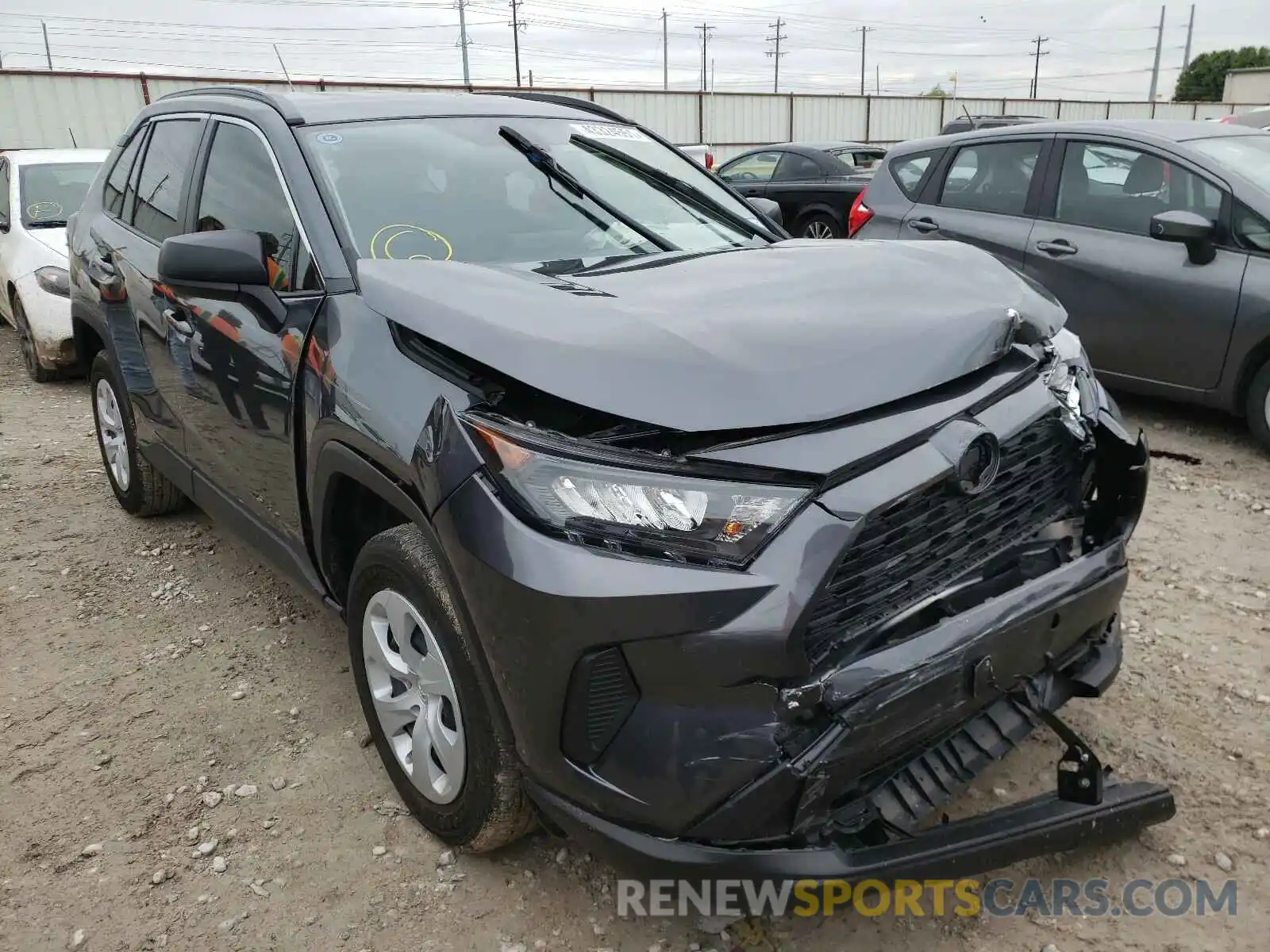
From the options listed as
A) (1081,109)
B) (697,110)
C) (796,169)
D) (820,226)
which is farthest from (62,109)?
(1081,109)

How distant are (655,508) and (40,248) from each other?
6981 millimetres

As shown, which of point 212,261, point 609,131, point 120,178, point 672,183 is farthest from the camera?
point 120,178

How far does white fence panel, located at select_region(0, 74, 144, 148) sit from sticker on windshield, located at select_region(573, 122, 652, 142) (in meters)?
15.5

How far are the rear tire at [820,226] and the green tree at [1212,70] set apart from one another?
207 feet

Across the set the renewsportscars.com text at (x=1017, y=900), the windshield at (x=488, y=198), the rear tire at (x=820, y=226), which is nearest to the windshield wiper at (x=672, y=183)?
the windshield at (x=488, y=198)

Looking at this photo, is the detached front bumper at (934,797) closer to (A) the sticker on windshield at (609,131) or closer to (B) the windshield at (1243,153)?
(A) the sticker on windshield at (609,131)

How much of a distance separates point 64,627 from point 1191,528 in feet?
14.7

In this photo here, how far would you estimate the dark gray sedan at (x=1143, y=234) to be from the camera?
473 centimetres

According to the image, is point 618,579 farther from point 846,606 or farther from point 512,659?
point 846,606

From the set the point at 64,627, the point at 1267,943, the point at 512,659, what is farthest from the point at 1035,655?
the point at 64,627

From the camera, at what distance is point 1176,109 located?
33125mm

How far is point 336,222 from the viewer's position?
8.44 feet

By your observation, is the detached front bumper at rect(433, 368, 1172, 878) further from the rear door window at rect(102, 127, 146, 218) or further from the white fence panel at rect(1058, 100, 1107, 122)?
the white fence panel at rect(1058, 100, 1107, 122)

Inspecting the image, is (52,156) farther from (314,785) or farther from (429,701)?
(429,701)
